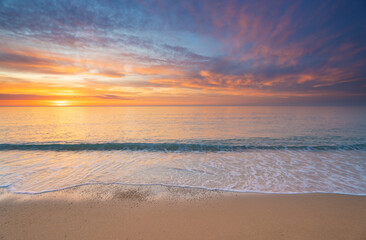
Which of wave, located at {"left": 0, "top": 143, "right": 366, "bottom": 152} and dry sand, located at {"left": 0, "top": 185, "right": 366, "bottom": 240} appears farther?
wave, located at {"left": 0, "top": 143, "right": 366, "bottom": 152}

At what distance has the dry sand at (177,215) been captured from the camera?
3.80 meters

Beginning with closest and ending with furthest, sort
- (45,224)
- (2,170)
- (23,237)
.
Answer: (23,237), (45,224), (2,170)

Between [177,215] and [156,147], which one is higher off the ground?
[156,147]

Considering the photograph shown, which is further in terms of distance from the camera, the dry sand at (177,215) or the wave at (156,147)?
the wave at (156,147)

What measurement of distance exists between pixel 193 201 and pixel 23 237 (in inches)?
175

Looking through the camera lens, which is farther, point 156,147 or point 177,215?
point 156,147

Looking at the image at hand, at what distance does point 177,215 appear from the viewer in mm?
4543

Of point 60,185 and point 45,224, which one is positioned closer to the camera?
point 45,224

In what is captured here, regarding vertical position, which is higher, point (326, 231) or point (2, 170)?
point (2, 170)

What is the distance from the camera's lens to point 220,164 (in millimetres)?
9469

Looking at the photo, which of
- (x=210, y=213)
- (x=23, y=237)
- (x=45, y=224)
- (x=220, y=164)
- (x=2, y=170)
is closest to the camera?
(x=23, y=237)

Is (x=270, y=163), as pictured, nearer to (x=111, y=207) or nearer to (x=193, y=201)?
(x=193, y=201)

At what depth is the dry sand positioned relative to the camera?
3.80 meters

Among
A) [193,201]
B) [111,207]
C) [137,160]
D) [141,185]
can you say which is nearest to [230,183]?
[193,201]
